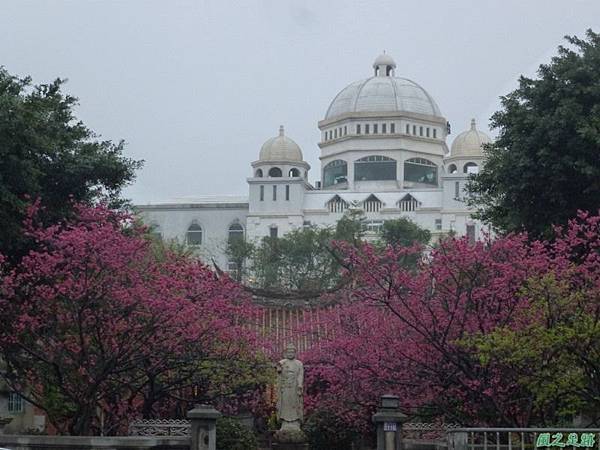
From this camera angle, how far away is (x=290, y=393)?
2642 cm

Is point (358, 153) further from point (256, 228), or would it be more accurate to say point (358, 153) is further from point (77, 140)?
point (77, 140)

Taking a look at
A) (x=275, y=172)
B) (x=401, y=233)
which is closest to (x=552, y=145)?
(x=401, y=233)

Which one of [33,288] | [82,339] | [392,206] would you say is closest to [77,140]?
[33,288]

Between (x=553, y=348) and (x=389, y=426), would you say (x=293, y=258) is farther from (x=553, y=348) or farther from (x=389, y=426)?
(x=553, y=348)

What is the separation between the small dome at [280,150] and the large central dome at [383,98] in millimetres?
5774

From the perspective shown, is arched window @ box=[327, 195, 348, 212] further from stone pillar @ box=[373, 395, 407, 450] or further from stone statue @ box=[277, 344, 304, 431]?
stone pillar @ box=[373, 395, 407, 450]

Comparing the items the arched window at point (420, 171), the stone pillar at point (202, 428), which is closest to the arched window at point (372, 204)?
the arched window at point (420, 171)

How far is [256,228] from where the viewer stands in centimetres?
11431

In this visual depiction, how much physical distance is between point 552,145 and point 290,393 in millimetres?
8352

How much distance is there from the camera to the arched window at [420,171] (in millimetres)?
119875

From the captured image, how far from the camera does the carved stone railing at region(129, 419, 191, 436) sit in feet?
76.5

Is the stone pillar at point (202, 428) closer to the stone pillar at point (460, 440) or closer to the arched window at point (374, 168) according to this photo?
the stone pillar at point (460, 440)

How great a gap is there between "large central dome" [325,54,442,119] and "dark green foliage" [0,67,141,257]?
89570 mm

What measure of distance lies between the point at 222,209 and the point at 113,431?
94.0 meters
